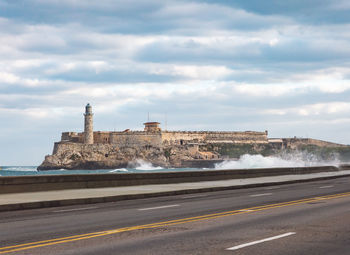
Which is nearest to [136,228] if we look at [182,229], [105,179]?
[182,229]

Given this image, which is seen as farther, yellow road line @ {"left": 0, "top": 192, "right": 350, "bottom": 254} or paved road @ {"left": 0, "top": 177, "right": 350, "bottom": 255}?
yellow road line @ {"left": 0, "top": 192, "right": 350, "bottom": 254}

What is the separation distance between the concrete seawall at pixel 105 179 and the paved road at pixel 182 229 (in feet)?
22.5

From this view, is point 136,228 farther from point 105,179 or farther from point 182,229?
point 105,179

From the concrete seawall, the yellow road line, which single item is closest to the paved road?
the yellow road line

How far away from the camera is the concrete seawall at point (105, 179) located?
27.0m

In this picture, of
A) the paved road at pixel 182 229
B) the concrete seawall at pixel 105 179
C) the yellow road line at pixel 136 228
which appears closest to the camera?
the paved road at pixel 182 229

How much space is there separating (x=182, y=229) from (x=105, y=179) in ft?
59.8

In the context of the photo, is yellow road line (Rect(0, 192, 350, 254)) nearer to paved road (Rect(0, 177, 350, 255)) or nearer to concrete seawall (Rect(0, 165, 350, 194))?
paved road (Rect(0, 177, 350, 255))

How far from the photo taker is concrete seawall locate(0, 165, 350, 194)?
88.6 feet

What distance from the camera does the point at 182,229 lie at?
1405 centimetres

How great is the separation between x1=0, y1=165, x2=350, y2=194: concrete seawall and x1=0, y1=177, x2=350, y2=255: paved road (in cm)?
687

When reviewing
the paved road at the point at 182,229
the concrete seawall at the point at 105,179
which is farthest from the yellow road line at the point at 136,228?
the concrete seawall at the point at 105,179

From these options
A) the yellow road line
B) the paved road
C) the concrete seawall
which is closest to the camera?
the paved road

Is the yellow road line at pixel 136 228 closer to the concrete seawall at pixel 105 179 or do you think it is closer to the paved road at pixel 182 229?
the paved road at pixel 182 229
